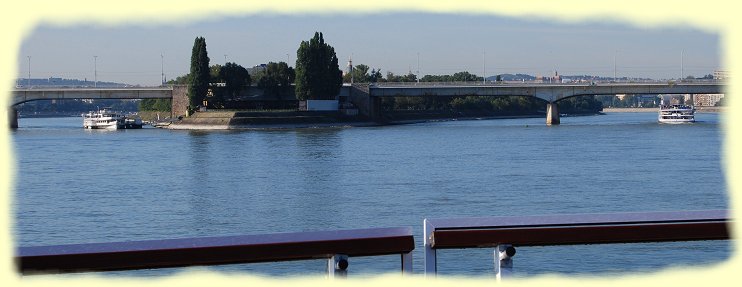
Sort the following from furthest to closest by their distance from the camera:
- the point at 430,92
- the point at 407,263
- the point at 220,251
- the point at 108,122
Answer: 1. the point at 430,92
2. the point at 108,122
3. the point at 407,263
4. the point at 220,251

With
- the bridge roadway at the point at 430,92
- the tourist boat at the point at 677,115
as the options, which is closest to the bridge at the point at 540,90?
the bridge roadway at the point at 430,92

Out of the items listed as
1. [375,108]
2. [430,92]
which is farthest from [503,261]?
[375,108]

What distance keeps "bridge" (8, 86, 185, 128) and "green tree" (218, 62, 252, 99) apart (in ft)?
8.19

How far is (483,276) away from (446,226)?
26cm

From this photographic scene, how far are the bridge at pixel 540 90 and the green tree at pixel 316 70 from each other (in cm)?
446

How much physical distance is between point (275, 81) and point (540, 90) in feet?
46.7

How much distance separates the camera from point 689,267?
9.04ft

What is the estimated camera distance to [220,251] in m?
2.37

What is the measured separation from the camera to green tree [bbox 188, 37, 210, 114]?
55.4 metres

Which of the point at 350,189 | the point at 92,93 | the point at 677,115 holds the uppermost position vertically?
the point at 92,93

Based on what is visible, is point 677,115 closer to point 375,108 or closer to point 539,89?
point 539,89

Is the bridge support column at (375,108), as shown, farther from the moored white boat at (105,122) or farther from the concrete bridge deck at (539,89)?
the moored white boat at (105,122)

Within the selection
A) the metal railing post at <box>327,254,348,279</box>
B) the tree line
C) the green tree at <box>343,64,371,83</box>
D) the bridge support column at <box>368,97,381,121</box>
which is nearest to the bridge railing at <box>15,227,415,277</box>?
the metal railing post at <box>327,254,348,279</box>

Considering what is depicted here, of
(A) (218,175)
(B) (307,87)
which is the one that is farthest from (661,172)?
(B) (307,87)
